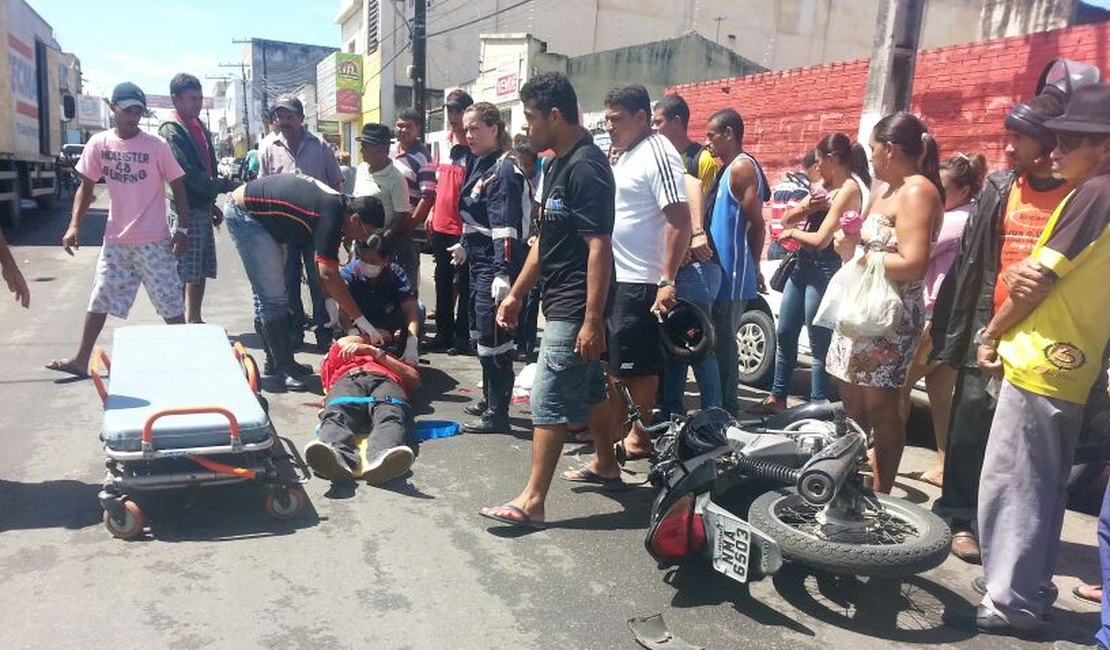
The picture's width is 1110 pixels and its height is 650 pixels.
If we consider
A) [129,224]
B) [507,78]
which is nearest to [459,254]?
[129,224]

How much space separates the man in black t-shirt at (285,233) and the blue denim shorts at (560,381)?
1.76m

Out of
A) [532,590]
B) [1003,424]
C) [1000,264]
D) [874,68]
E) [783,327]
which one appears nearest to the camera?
[1003,424]

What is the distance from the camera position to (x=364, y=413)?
449 cm

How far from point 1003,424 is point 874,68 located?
5.59 meters

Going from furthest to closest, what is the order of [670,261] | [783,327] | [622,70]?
[622,70] < [783,327] < [670,261]

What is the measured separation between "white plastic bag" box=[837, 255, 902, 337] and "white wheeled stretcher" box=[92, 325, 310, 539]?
274cm

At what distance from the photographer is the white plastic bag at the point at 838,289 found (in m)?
3.64

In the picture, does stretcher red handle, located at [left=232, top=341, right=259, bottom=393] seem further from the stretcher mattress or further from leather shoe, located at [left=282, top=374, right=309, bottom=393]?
leather shoe, located at [left=282, top=374, right=309, bottom=393]

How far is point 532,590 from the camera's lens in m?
3.11

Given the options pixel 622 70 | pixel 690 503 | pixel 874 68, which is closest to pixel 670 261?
pixel 690 503

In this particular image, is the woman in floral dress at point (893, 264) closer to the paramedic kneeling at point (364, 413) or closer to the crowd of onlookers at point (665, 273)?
the crowd of onlookers at point (665, 273)

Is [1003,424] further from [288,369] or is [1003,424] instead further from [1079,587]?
[288,369]

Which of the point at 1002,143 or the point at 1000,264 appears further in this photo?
the point at 1002,143

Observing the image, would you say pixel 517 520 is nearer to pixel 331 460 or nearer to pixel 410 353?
pixel 331 460
